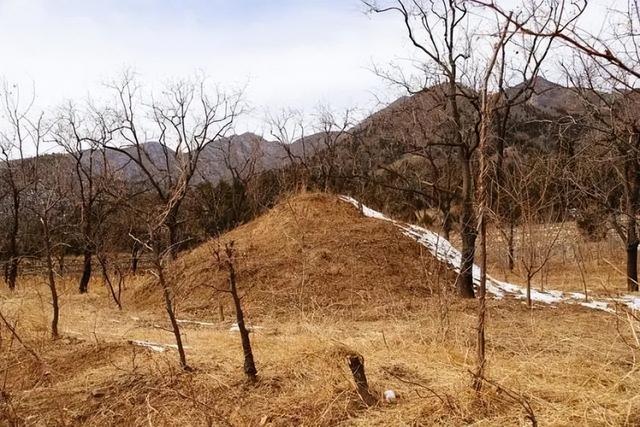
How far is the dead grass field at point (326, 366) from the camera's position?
11.2 feet

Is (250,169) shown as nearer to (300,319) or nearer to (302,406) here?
(300,319)

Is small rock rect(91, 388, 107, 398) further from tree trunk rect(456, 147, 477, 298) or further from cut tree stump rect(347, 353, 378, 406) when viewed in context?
tree trunk rect(456, 147, 477, 298)

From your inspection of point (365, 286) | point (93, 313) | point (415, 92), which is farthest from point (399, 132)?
point (93, 313)

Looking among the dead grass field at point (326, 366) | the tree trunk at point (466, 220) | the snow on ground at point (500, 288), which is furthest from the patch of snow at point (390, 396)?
the tree trunk at point (466, 220)

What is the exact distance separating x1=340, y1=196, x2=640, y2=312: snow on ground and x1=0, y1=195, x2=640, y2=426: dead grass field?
0.89 m

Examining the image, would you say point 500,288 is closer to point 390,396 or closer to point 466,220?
point 466,220

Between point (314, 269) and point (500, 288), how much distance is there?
3723 mm

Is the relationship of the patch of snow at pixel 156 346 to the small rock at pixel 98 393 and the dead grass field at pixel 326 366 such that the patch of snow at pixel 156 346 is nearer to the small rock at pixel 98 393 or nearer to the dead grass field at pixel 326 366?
the dead grass field at pixel 326 366

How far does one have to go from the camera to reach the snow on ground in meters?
9.29

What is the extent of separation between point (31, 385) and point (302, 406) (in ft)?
8.91

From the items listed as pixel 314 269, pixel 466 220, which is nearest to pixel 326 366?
pixel 466 220

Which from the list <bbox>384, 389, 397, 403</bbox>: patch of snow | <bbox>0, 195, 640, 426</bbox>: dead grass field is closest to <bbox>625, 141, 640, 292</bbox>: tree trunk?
<bbox>0, 195, 640, 426</bbox>: dead grass field

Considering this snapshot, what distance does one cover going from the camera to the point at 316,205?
12758 mm

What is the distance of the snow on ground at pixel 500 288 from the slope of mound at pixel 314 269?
1.19 ft
